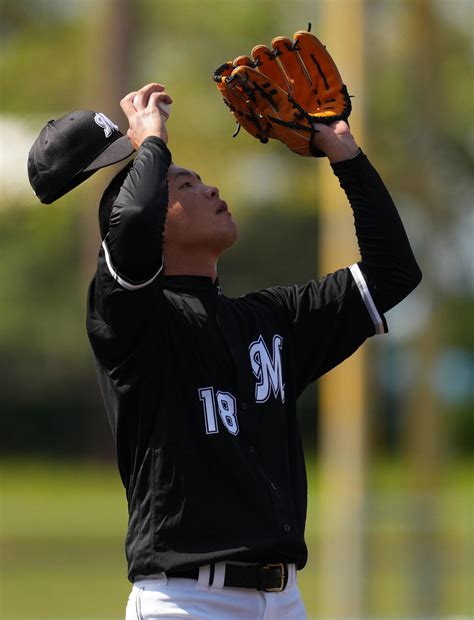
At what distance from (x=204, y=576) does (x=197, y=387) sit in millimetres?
469

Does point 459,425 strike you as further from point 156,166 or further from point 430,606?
point 156,166

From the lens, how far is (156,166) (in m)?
3.23

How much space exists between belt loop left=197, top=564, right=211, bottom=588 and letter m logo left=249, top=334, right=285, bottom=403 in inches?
17.7

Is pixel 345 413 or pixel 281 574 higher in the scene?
pixel 281 574

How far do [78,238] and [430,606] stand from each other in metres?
19.7

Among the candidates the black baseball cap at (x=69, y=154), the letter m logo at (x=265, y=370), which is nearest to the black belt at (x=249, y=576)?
the letter m logo at (x=265, y=370)

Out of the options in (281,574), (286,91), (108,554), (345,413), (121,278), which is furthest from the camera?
(108,554)

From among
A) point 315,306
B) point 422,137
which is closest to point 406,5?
point 422,137

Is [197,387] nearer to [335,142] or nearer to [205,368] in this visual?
[205,368]

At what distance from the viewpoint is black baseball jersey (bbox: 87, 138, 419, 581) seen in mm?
3160

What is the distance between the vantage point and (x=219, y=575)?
3168mm

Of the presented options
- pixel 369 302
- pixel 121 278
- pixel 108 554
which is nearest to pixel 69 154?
pixel 121 278

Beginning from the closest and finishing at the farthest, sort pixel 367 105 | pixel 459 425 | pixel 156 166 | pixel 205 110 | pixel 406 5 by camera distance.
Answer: pixel 156 166 → pixel 367 105 → pixel 406 5 → pixel 205 110 → pixel 459 425

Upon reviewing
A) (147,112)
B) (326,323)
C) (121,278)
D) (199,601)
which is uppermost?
(147,112)
